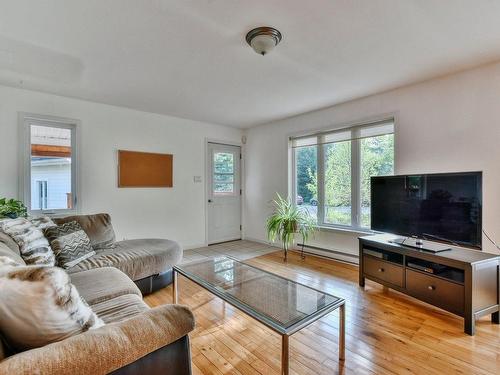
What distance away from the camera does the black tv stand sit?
2.36 meters

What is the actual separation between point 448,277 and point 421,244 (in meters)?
0.44

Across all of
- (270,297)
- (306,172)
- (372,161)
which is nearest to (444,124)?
(372,161)

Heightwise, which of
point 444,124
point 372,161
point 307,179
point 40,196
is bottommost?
point 40,196

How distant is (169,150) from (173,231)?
1.41 m

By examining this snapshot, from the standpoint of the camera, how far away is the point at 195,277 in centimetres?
212

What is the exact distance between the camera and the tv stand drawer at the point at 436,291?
6.75 feet

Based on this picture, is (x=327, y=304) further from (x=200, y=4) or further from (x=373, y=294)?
(x=200, y=4)

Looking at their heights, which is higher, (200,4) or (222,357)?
(200,4)

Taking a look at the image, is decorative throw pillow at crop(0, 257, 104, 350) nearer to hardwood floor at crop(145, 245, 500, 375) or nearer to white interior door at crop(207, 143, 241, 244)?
hardwood floor at crop(145, 245, 500, 375)

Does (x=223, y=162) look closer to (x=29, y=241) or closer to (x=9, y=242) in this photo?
(x=29, y=241)

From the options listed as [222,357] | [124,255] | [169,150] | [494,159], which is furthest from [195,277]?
[494,159]

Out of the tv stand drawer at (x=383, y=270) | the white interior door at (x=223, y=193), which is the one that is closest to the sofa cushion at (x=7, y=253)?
the tv stand drawer at (x=383, y=270)

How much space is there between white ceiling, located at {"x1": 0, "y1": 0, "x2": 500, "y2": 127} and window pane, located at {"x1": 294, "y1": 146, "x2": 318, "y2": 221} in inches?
45.2

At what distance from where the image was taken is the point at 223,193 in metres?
5.21
